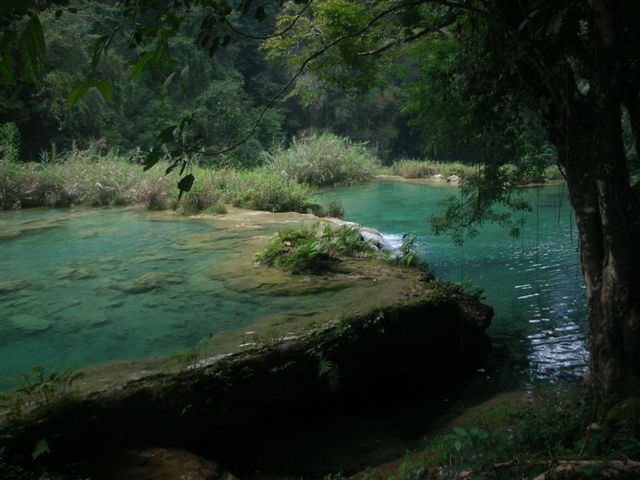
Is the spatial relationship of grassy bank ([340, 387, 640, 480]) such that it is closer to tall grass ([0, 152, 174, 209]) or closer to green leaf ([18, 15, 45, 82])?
green leaf ([18, 15, 45, 82])

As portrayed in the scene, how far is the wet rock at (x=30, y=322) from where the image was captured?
16.5 feet

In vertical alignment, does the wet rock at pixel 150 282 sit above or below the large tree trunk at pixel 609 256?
below

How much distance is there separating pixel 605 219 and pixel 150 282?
489 cm

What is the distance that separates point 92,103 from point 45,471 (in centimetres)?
1924

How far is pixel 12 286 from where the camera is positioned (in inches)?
253

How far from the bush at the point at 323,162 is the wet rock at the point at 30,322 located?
13633mm

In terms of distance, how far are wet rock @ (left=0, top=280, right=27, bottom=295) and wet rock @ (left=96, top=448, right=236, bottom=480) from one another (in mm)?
3989

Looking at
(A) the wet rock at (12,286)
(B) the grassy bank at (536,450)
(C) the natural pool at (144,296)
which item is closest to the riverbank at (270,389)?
(C) the natural pool at (144,296)

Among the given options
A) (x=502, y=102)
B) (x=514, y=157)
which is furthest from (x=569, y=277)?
(x=502, y=102)

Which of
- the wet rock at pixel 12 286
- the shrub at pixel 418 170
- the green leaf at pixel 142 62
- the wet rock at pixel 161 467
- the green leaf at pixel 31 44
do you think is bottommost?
the wet rock at pixel 161 467

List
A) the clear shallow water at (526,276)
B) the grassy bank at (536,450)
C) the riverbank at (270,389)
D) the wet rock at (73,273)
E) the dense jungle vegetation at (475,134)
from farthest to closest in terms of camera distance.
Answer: the wet rock at (73,273)
the clear shallow water at (526,276)
the riverbank at (270,389)
the grassy bank at (536,450)
the dense jungle vegetation at (475,134)

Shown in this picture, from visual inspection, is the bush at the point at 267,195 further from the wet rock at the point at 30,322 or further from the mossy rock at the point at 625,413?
the mossy rock at the point at 625,413

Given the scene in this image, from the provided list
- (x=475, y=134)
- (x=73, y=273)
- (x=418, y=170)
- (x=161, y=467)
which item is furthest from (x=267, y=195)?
(x=418, y=170)

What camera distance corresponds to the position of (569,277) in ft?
25.3
